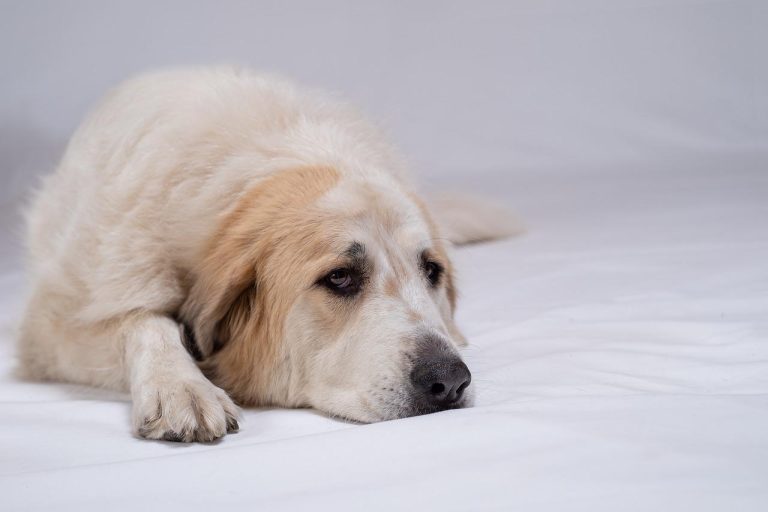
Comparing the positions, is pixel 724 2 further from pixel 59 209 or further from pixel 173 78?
pixel 59 209

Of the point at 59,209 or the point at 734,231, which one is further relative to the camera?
the point at 734,231

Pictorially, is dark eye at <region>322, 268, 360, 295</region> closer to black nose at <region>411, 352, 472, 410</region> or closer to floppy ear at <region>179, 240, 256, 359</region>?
floppy ear at <region>179, 240, 256, 359</region>

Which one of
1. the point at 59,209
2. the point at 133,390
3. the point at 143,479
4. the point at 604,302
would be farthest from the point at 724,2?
the point at 143,479

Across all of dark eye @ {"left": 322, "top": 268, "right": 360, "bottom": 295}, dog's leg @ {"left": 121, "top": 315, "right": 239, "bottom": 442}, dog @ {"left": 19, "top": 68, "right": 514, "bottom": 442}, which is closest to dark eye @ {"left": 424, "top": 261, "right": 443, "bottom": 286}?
dog @ {"left": 19, "top": 68, "right": 514, "bottom": 442}

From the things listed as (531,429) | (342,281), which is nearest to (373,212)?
(342,281)

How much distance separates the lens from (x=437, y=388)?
2557 mm

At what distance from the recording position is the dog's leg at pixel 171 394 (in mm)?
2459

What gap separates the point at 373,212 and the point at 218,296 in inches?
18.9

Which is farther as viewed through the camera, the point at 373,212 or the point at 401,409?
the point at 373,212

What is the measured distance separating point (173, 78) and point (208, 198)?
828mm

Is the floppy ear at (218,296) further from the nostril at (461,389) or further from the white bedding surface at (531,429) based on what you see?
the nostril at (461,389)

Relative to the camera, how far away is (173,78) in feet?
11.9

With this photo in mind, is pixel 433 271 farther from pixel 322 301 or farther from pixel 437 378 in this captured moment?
pixel 437 378

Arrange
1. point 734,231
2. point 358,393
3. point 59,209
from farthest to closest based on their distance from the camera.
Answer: point 734,231
point 59,209
point 358,393
